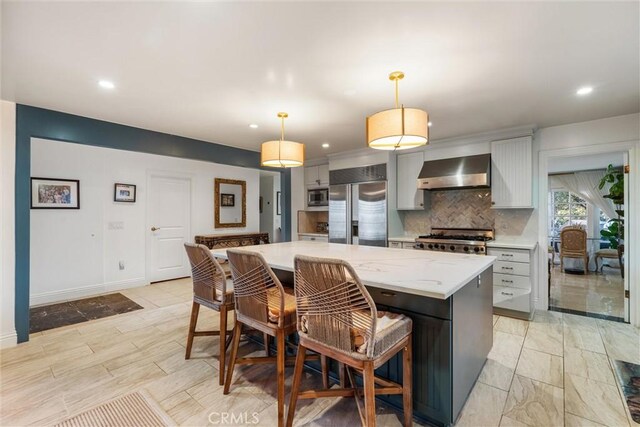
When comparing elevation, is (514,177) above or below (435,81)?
below

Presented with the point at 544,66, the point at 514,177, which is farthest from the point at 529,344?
the point at 544,66

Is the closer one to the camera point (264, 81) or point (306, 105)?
point (264, 81)

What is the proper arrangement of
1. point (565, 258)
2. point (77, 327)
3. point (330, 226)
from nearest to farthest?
point (77, 327), point (330, 226), point (565, 258)

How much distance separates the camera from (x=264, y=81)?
7.70 ft

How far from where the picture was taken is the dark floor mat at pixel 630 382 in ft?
6.01

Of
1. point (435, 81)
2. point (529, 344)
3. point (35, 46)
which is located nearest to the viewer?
point (35, 46)

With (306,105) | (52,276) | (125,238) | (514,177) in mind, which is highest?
(306,105)

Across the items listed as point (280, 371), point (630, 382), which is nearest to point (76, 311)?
point (280, 371)

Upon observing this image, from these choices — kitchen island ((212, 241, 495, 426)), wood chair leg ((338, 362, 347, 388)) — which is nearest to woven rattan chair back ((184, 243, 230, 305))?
kitchen island ((212, 241, 495, 426))

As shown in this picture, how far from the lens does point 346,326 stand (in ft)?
4.53

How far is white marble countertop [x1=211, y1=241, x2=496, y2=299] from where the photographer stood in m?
1.42

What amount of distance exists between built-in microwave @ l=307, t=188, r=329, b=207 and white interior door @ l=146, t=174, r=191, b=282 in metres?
2.29

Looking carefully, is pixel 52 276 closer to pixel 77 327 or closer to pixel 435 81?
pixel 77 327

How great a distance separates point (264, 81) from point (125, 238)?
3.97 m
